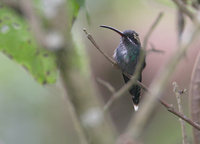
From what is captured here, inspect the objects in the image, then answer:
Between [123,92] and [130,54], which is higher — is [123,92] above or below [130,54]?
above

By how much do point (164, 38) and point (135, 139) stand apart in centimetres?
368

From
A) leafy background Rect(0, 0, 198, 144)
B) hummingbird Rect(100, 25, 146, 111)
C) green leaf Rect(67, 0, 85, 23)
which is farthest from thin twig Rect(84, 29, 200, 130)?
leafy background Rect(0, 0, 198, 144)

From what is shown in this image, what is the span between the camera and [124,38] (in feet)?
10.1

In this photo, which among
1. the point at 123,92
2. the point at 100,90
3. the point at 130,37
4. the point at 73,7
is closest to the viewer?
the point at 123,92

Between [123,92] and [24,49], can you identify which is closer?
[123,92]

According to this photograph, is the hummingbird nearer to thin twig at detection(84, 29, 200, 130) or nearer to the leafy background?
the leafy background

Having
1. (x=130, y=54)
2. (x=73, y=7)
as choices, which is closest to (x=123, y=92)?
(x=73, y=7)

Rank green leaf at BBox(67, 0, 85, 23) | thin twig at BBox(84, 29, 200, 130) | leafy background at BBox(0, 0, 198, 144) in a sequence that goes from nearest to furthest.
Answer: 1. thin twig at BBox(84, 29, 200, 130)
2. green leaf at BBox(67, 0, 85, 23)
3. leafy background at BBox(0, 0, 198, 144)

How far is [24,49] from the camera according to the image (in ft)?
4.80

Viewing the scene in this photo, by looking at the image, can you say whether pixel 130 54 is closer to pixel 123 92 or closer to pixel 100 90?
pixel 100 90

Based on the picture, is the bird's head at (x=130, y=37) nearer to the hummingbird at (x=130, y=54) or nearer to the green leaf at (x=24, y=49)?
the hummingbird at (x=130, y=54)

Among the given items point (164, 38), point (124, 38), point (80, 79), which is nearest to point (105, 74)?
point (164, 38)

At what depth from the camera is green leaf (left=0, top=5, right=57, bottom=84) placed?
1.44 metres

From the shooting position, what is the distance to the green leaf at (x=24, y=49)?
56.6 inches
